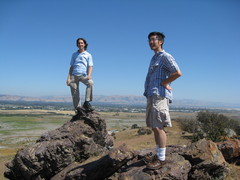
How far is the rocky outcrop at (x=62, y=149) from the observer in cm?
853

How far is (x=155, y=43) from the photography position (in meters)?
5.91

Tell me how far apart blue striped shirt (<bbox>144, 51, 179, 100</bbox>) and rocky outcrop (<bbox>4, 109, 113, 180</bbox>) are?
431 cm

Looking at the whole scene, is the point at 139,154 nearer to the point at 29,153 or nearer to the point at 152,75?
the point at 152,75

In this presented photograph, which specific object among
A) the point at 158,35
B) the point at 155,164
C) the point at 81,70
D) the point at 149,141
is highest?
the point at 158,35

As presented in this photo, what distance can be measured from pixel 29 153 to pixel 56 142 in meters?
1.04

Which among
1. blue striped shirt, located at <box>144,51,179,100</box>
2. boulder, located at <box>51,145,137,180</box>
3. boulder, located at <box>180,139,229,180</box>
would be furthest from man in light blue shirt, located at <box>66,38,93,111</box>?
boulder, located at <box>180,139,229,180</box>

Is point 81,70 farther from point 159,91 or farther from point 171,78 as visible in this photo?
point 171,78

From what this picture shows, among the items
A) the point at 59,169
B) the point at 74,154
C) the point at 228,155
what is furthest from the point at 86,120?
the point at 228,155

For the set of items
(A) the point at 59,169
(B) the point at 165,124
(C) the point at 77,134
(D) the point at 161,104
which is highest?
(D) the point at 161,104

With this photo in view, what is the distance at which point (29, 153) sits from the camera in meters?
8.59

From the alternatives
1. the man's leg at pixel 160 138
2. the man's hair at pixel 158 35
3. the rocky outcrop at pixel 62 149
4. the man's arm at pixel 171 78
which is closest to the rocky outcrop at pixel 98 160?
the rocky outcrop at pixel 62 149

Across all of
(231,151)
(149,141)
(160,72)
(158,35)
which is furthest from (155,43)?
(149,141)

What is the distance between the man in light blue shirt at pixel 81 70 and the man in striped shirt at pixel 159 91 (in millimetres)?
3650

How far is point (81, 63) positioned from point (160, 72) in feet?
13.5
